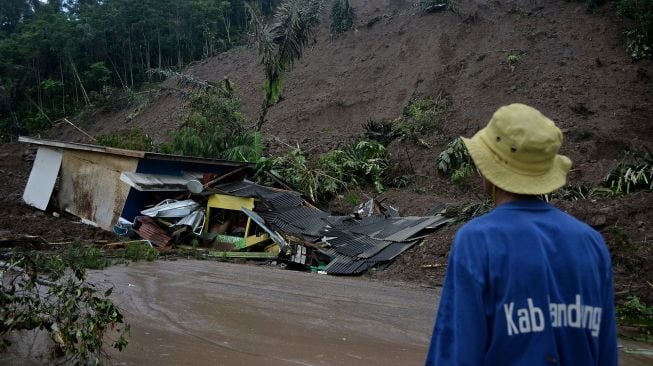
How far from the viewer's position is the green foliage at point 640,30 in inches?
1000

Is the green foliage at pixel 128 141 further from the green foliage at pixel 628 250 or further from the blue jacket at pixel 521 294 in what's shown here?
the blue jacket at pixel 521 294

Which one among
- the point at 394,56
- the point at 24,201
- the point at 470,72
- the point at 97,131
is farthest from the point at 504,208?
the point at 97,131

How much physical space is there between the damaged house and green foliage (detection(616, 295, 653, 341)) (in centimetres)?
599

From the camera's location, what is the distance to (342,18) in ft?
138

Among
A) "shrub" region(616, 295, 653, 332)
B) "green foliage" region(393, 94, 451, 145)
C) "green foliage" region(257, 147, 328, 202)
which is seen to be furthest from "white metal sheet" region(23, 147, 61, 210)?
"shrub" region(616, 295, 653, 332)

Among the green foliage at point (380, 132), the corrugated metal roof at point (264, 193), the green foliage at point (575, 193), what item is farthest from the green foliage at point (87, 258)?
the green foliage at point (380, 132)

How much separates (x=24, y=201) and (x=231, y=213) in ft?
24.6

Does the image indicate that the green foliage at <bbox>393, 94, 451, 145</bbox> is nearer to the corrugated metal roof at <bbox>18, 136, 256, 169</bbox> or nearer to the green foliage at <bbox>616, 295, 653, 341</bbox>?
the corrugated metal roof at <bbox>18, 136, 256, 169</bbox>

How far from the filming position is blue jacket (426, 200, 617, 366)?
6.29ft

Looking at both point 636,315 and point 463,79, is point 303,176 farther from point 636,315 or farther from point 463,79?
point 636,315

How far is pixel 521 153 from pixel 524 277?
430 millimetres

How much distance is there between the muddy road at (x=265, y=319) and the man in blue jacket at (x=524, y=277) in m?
3.84

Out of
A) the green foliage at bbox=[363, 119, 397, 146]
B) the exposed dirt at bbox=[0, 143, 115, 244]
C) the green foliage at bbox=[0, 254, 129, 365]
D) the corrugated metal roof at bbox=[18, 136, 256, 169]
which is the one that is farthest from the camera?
the green foliage at bbox=[363, 119, 397, 146]

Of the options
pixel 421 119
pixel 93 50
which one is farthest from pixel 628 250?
pixel 93 50
